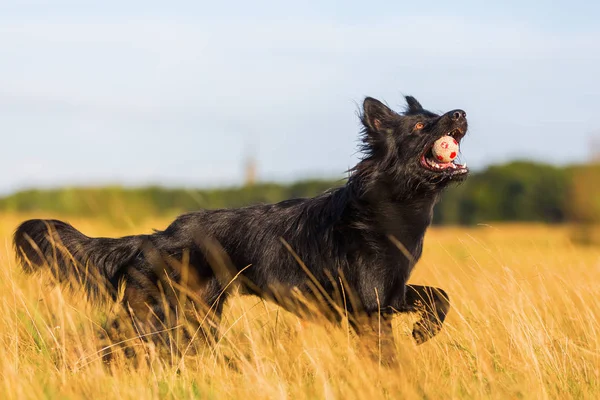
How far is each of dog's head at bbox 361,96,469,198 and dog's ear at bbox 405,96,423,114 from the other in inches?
4.1

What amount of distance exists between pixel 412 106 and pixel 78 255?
259cm

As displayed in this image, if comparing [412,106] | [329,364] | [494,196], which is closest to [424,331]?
[329,364]

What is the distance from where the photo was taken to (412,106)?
5418mm

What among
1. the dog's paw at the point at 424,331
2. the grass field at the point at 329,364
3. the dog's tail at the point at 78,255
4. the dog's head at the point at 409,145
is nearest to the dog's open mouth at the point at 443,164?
the dog's head at the point at 409,145

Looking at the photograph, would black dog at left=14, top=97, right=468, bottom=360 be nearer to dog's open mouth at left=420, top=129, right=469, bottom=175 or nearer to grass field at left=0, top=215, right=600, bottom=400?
dog's open mouth at left=420, top=129, right=469, bottom=175

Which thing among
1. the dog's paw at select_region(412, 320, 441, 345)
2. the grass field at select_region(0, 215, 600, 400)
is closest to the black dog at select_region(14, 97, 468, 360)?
Result: the dog's paw at select_region(412, 320, 441, 345)

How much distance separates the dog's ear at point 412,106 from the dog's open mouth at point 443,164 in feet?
1.25

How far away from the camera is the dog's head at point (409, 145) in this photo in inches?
192

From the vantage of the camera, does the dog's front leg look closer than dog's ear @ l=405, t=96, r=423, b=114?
Yes

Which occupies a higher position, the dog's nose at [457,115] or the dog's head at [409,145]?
the dog's nose at [457,115]

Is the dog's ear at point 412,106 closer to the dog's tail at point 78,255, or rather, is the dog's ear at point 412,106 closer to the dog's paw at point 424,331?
the dog's paw at point 424,331

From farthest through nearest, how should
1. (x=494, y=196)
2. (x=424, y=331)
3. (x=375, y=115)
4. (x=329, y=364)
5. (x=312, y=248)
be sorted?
(x=494, y=196) → (x=375, y=115) → (x=312, y=248) → (x=424, y=331) → (x=329, y=364)

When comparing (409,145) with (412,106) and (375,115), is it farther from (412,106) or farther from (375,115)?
(412,106)

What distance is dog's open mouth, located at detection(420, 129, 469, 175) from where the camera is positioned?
4.84 m
